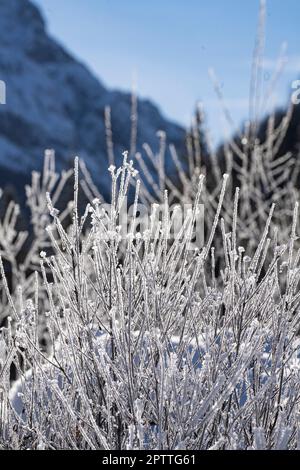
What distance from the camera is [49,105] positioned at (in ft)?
369

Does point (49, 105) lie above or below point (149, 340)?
above

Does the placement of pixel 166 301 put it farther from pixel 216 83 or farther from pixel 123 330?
pixel 216 83

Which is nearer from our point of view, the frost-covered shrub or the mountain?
the frost-covered shrub

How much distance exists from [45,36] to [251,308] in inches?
5423

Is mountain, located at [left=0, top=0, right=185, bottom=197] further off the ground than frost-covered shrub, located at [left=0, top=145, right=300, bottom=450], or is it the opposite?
mountain, located at [left=0, top=0, right=185, bottom=197]

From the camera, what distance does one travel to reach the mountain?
99.6 meters

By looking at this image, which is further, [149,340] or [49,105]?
[49,105]

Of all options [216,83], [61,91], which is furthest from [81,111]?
[216,83]

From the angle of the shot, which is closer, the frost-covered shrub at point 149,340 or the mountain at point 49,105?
the frost-covered shrub at point 149,340

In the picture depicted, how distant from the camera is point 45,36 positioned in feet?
439

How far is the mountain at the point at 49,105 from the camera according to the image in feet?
327

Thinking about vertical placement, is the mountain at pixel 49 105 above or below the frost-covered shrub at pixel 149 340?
above
